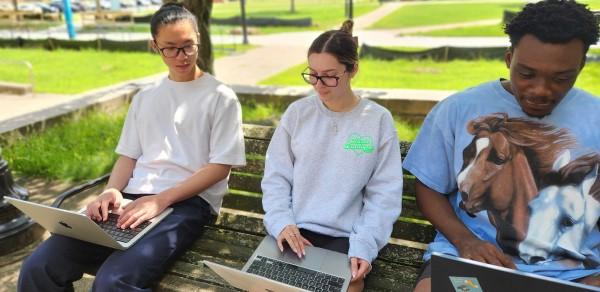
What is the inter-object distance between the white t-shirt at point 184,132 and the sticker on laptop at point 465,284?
1.29 metres

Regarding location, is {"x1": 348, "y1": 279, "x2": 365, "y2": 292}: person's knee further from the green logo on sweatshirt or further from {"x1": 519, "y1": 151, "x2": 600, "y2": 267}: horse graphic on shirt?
{"x1": 519, "y1": 151, "x2": 600, "y2": 267}: horse graphic on shirt

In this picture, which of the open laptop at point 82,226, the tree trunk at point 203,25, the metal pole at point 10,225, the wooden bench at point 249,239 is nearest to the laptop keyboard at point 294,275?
the wooden bench at point 249,239

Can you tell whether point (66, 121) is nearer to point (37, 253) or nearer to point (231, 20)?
point (37, 253)

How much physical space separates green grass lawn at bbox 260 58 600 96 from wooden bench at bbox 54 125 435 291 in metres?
4.55

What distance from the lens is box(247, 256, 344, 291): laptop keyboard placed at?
1.89 m

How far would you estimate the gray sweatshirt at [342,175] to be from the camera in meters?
2.12

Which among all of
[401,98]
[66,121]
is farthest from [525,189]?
[66,121]

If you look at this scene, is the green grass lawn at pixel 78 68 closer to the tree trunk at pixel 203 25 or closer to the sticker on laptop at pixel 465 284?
the tree trunk at pixel 203 25

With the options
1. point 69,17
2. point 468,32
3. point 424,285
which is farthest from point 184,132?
point 468,32

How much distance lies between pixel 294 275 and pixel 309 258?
0.11 metres

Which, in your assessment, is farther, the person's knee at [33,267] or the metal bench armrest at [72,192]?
the metal bench armrest at [72,192]

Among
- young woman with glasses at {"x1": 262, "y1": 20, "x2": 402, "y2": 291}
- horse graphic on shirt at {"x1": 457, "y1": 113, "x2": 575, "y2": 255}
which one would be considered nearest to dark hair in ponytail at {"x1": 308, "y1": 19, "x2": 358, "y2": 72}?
young woman with glasses at {"x1": 262, "y1": 20, "x2": 402, "y2": 291}

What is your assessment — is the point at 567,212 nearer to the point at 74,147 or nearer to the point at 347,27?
the point at 347,27

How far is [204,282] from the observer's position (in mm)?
2166
